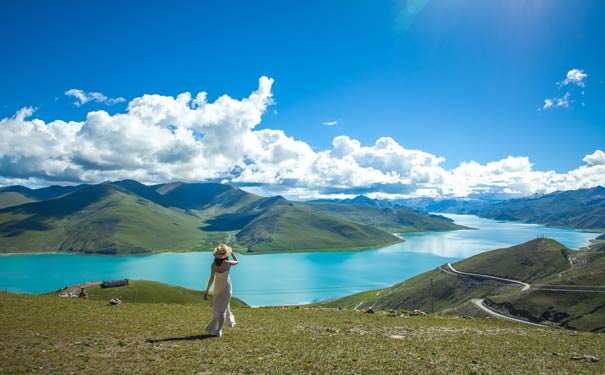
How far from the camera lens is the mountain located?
85000 millimetres

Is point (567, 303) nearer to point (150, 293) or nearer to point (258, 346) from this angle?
point (150, 293)

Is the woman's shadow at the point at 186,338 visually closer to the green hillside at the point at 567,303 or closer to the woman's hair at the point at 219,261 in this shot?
the woman's hair at the point at 219,261

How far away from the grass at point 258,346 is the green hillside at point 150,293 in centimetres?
4351

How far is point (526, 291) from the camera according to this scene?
101m

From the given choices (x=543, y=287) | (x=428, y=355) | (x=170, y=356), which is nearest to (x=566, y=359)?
(x=428, y=355)

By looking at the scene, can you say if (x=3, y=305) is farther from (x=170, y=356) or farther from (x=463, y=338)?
(x=463, y=338)

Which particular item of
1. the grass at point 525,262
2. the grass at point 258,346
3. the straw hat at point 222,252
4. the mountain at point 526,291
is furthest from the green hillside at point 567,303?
the straw hat at point 222,252

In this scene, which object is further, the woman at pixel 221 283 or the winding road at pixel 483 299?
the winding road at pixel 483 299

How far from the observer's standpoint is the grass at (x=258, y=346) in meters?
12.2

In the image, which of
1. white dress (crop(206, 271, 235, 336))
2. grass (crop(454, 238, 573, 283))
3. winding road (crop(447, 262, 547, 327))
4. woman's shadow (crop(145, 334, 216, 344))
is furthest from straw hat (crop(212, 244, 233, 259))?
grass (crop(454, 238, 573, 283))

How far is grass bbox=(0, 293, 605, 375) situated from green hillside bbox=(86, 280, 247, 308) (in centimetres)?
4351

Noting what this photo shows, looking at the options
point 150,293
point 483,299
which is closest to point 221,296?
point 150,293

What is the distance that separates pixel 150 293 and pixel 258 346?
65.4 meters

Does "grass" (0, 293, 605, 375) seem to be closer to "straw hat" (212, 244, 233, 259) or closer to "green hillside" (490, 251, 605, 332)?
"straw hat" (212, 244, 233, 259)
